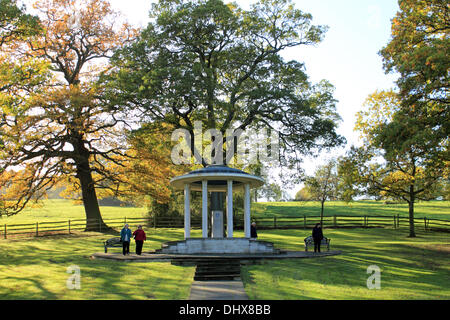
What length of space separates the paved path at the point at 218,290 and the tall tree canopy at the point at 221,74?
43.4 ft

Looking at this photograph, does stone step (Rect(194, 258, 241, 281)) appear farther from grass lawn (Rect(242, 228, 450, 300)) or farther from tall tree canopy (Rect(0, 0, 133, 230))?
tall tree canopy (Rect(0, 0, 133, 230))

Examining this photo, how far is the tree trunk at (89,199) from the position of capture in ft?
112

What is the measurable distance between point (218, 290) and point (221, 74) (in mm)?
20300

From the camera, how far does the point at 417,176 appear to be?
1191 inches

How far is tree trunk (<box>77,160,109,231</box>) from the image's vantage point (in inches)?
1340

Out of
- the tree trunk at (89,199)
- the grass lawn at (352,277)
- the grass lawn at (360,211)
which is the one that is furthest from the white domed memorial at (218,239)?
the grass lawn at (360,211)

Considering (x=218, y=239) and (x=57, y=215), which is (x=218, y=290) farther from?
(x=57, y=215)

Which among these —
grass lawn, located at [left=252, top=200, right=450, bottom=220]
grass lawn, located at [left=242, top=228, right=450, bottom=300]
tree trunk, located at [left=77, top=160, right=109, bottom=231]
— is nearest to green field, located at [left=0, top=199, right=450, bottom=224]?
grass lawn, located at [left=252, top=200, right=450, bottom=220]

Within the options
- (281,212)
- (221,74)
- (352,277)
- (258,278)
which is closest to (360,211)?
(281,212)

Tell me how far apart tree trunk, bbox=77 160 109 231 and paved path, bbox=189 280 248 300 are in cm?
2439

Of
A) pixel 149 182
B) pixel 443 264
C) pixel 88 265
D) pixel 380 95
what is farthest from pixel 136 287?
pixel 380 95

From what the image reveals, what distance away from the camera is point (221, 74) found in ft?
93.2

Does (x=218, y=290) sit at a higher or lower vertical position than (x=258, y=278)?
higher

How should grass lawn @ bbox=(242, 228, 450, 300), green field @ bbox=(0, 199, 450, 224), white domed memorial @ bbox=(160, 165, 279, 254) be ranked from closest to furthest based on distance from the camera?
grass lawn @ bbox=(242, 228, 450, 300) < white domed memorial @ bbox=(160, 165, 279, 254) < green field @ bbox=(0, 199, 450, 224)
